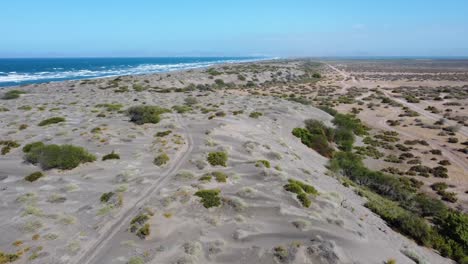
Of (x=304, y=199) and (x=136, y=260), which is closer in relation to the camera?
(x=136, y=260)

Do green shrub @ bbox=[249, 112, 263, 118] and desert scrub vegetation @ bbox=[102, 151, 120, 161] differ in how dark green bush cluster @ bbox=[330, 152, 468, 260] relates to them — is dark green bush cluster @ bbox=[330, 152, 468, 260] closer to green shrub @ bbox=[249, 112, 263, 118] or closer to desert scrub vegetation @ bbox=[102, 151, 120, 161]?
green shrub @ bbox=[249, 112, 263, 118]

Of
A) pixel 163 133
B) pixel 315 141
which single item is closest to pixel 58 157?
pixel 163 133

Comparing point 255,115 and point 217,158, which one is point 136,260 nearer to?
point 217,158

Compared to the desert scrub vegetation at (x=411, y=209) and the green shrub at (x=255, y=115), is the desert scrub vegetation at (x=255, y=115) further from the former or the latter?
the desert scrub vegetation at (x=411, y=209)

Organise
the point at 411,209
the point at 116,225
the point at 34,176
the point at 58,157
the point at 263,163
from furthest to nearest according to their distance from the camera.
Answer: the point at 263,163 → the point at 411,209 → the point at 58,157 → the point at 34,176 → the point at 116,225

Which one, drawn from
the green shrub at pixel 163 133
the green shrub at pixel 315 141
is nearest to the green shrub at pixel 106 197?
the green shrub at pixel 163 133

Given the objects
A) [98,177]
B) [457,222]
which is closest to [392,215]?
[457,222]
